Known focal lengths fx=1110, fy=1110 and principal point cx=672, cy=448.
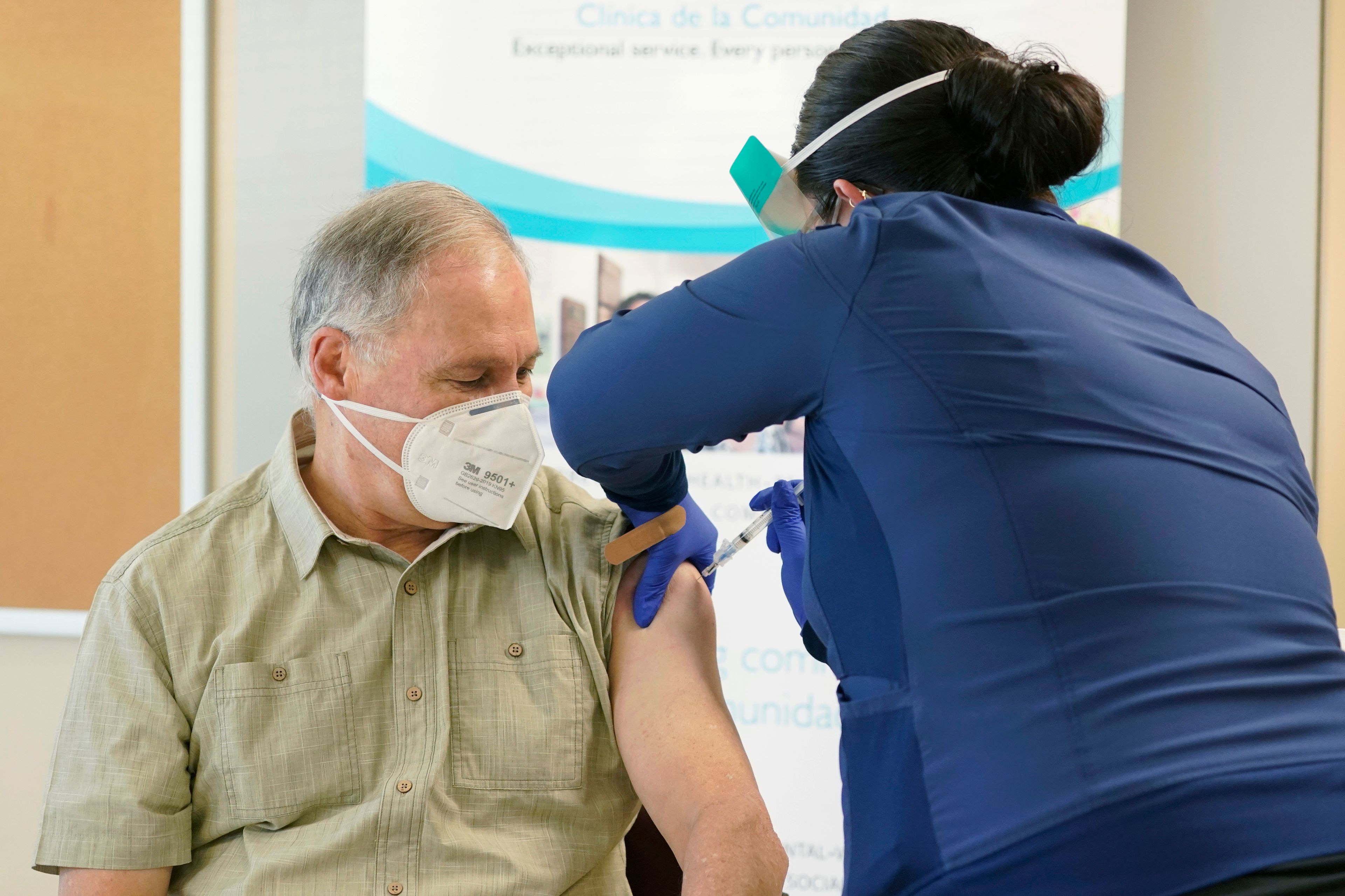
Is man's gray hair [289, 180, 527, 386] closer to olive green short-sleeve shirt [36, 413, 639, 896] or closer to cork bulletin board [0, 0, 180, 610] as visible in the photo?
olive green short-sleeve shirt [36, 413, 639, 896]

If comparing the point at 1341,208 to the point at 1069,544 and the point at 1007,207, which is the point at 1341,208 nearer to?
the point at 1007,207

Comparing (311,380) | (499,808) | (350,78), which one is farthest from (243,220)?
(499,808)

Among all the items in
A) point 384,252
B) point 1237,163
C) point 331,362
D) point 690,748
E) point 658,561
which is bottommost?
point 690,748

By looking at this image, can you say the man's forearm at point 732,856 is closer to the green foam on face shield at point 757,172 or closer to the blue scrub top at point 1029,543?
the blue scrub top at point 1029,543

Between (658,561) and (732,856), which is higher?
(658,561)

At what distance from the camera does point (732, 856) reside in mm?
1325

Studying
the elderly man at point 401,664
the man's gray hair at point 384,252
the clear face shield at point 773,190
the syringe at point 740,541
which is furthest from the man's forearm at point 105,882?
the clear face shield at point 773,190

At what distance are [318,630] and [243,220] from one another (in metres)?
1.78

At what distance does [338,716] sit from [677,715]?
0.43 m

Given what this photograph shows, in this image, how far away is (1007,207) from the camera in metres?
1.12

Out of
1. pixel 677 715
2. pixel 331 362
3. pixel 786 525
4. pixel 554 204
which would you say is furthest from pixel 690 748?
pixel 554 204

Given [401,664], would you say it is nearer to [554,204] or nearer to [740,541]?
[740,541]

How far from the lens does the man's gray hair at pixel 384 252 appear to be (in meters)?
1.48

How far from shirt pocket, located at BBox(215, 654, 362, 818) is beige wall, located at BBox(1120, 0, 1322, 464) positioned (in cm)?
204
